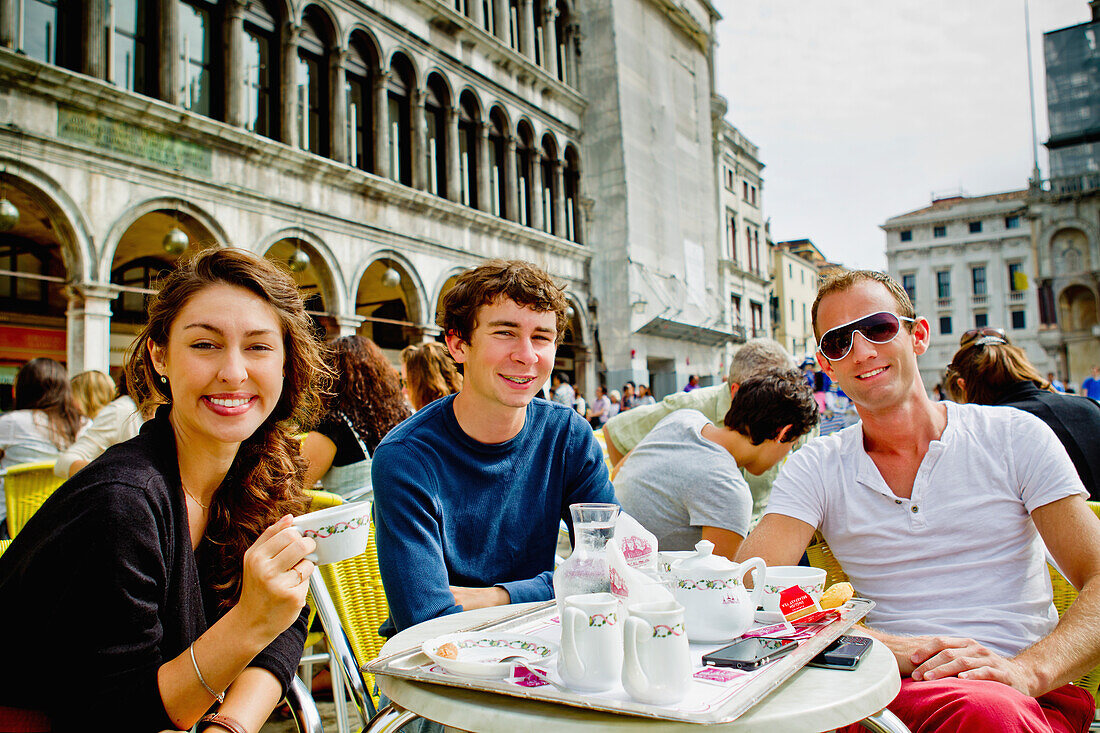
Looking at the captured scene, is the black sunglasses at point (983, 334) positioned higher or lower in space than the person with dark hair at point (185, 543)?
higher

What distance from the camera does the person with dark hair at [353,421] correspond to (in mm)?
3932

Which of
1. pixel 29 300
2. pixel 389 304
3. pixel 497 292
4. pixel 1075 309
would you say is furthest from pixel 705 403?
pixel 1075 309

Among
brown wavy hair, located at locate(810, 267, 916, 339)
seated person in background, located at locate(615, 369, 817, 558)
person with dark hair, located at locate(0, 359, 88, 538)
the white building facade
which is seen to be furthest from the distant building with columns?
the white building facade

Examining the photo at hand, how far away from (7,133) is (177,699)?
10836mm

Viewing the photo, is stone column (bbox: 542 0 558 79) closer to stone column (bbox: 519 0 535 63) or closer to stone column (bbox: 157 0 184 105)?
stone column (bbox: 519 0 535 63)

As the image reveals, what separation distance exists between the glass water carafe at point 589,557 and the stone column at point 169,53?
12.3 metres

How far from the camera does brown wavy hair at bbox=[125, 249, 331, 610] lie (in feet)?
5.58

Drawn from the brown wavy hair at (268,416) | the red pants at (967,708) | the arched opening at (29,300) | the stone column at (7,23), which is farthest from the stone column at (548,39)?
the red pants at (967,708)

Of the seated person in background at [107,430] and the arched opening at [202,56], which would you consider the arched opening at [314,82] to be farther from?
the seated person in background at [107,430]

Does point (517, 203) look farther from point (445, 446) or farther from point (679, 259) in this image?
point (445, 446)

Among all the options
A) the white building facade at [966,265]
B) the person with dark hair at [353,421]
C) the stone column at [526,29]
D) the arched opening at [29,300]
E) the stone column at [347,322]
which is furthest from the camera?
the white building facade at [966,265]

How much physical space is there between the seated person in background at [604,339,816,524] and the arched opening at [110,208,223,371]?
28.3 ft

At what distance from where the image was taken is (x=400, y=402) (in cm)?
413

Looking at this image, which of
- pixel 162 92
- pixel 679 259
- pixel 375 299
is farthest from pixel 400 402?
pixel 679 259
